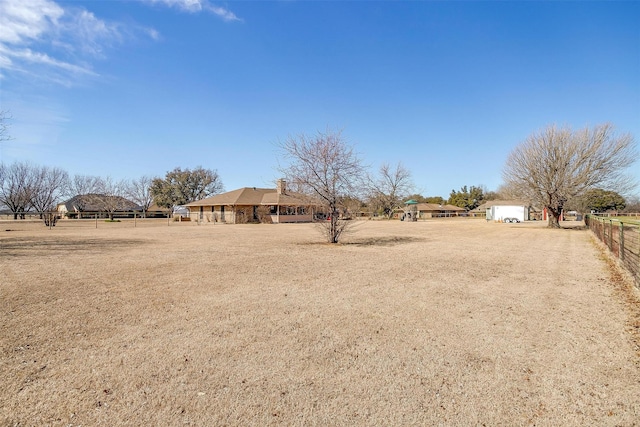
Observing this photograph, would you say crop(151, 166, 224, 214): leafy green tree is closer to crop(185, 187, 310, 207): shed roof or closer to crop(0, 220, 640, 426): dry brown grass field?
crop(185, 187, 310, 207): shed roof

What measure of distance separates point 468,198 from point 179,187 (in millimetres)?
62120

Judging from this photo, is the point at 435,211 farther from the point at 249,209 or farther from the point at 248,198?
the point at 249,209

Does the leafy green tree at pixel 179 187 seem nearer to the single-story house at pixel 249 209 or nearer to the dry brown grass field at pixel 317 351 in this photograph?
the single-story house at pixel 249 209

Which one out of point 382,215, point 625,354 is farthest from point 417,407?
point 382,215

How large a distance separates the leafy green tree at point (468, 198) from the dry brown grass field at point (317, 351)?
75.7 m

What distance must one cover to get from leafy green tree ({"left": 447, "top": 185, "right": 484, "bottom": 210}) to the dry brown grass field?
75713mm

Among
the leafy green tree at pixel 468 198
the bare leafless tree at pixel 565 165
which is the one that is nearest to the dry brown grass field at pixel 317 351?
the bare leafless tree at pixel 565 165

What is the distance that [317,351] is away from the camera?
396 cm

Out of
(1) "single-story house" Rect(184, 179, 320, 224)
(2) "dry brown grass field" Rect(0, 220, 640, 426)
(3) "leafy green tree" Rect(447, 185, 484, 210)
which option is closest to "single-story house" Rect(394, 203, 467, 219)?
(3) "leafy green tree" Rect(447, 185, 484, 210)

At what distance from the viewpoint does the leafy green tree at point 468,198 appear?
258 feet

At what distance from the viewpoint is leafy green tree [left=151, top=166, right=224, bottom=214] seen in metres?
62.7

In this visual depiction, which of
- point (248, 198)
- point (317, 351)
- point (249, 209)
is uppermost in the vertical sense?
point (248, 198)

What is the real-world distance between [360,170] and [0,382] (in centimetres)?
1340

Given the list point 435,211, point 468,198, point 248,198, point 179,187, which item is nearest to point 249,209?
point 248,198
